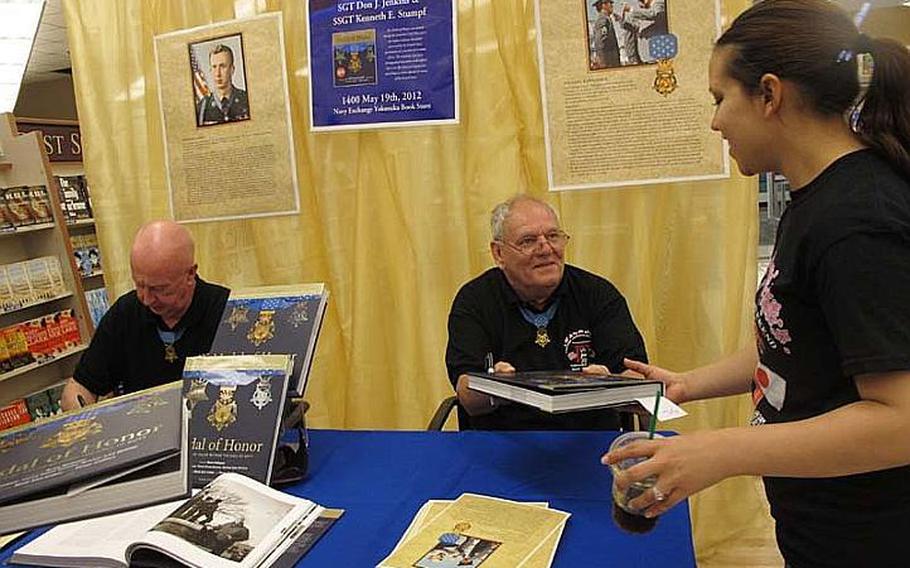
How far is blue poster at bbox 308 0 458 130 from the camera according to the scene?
2479mm

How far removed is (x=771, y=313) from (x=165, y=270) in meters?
1.75

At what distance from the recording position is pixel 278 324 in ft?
5.47

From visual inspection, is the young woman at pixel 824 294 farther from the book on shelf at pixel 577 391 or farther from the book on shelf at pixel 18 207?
the book on shelf at pixel 18 207

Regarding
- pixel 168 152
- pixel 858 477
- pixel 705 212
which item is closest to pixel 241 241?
pixel 168 152

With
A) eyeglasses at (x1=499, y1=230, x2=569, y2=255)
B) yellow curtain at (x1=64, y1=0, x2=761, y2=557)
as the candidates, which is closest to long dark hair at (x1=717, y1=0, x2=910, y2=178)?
eyeglasses at (x1=499, y1=230, x2=569, y2=255)

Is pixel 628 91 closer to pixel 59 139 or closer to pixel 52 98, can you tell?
pixel 59 139

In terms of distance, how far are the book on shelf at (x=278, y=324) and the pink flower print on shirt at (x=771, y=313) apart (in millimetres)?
931

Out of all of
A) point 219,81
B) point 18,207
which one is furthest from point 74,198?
point 219,81

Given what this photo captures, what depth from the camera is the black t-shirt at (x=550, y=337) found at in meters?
2.04

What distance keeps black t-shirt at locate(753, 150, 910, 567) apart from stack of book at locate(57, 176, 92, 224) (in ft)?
13.7

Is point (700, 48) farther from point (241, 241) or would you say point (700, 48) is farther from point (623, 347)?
point (241, 241)

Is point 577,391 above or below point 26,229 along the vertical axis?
below

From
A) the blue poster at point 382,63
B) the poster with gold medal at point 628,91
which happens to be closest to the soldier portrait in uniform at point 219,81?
the blue poster at point 382,63

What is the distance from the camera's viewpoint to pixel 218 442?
1.49m
